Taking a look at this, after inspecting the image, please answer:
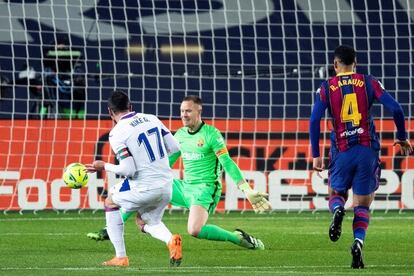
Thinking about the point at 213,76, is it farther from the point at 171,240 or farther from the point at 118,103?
the point at 171,240

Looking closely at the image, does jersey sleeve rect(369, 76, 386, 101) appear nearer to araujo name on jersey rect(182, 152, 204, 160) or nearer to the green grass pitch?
the green grass pitch

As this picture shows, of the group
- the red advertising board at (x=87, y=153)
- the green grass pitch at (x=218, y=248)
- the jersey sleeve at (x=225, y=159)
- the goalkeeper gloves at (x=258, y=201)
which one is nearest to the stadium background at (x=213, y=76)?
the red advertising board at (x=87, y=153)

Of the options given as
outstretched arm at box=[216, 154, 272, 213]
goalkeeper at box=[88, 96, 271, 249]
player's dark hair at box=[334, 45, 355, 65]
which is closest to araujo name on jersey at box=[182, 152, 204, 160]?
goalkeeper at box=[88, 96, 271, 249]

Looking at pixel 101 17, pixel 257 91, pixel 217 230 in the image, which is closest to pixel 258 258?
pixel 217 230

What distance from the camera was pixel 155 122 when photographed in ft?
36.1

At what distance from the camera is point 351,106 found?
35.6ft

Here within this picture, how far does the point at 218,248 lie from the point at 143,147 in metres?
2.93

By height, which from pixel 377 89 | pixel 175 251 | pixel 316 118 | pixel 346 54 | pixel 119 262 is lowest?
pixel 119 262

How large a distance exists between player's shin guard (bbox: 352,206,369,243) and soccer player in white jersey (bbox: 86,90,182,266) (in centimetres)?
146

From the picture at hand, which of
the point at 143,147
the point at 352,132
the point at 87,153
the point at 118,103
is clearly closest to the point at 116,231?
the point at 143,147

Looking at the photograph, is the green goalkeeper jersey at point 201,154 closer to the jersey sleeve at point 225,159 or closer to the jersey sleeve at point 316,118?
the jersey sleeve at point 225,159

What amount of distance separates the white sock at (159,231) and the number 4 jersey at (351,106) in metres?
1.40

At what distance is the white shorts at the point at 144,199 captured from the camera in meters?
10.9

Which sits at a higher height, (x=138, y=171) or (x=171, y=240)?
(x=138, y=171)
